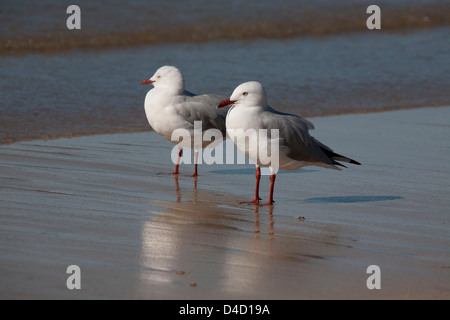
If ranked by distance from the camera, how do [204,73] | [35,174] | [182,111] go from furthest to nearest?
[204,73] < [182,111] < [35,174]

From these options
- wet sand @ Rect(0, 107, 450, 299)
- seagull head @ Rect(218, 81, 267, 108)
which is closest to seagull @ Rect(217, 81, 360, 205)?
seagull head @ Rect(218, 81, 267, 108)

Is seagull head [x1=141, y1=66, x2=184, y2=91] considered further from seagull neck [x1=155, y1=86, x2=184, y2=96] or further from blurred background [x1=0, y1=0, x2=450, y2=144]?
blurred background [x1=0, y1=0, x2=450, y2=144]

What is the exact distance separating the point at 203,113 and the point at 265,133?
1185mm

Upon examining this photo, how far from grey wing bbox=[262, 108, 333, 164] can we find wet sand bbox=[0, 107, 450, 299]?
305 millimetres

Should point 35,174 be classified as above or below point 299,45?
below

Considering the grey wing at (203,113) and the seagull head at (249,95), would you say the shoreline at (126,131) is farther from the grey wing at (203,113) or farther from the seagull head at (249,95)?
the seagull head at (249,95)

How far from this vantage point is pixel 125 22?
47.2 ft

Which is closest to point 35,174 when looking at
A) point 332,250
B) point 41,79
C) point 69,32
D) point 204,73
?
point 332,250

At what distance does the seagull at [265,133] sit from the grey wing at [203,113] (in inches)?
34.4

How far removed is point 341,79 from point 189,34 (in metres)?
3.94

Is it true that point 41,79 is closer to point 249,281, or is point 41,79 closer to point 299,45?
point 299,45

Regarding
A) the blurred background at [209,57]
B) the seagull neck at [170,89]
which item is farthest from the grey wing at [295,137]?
the blurred background at [209,57]

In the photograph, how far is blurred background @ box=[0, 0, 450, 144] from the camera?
877cm

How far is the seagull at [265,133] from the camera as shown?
535 cm
